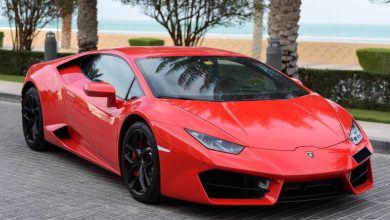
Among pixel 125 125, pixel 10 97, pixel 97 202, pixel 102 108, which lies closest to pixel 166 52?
pixel 102 108

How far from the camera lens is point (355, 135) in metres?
5.80

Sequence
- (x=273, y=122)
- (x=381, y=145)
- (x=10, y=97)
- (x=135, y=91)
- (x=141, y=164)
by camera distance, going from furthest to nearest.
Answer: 1. (x=10, y=97)
2. (x=381, y=145)
3. (x=135, y=91)
4. (x=141, y=164)
5. (x=273, y=122)

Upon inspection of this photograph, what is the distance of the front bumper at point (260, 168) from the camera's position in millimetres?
5020

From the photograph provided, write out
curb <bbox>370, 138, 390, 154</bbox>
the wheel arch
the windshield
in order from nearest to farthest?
1. the wheel arch
2. the windshield
3. curb <bbox>370, 138, 390, 154</bbox>

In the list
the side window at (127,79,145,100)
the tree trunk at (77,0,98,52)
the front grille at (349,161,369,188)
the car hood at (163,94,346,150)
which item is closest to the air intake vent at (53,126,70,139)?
the side window at (127,79,145,100)

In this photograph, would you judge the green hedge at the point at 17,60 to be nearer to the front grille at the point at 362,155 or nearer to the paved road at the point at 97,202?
the paved road at the point at 97,202

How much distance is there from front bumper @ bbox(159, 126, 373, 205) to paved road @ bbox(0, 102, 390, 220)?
0.24 meters

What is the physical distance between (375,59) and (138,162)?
21.7 meters

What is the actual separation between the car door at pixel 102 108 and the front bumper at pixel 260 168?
1.00m

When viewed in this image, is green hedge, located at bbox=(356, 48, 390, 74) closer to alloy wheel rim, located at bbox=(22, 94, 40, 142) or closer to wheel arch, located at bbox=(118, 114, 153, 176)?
alloy wheel rim, located at bbox=(22, 94, 40, 142)

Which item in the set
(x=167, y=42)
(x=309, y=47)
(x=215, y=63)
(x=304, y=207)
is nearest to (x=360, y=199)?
(x=304, y=207)

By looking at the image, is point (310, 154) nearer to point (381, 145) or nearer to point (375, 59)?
point (381, 145)

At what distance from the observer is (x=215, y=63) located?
257 inches

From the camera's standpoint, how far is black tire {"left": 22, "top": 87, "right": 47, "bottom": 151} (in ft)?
25.6
